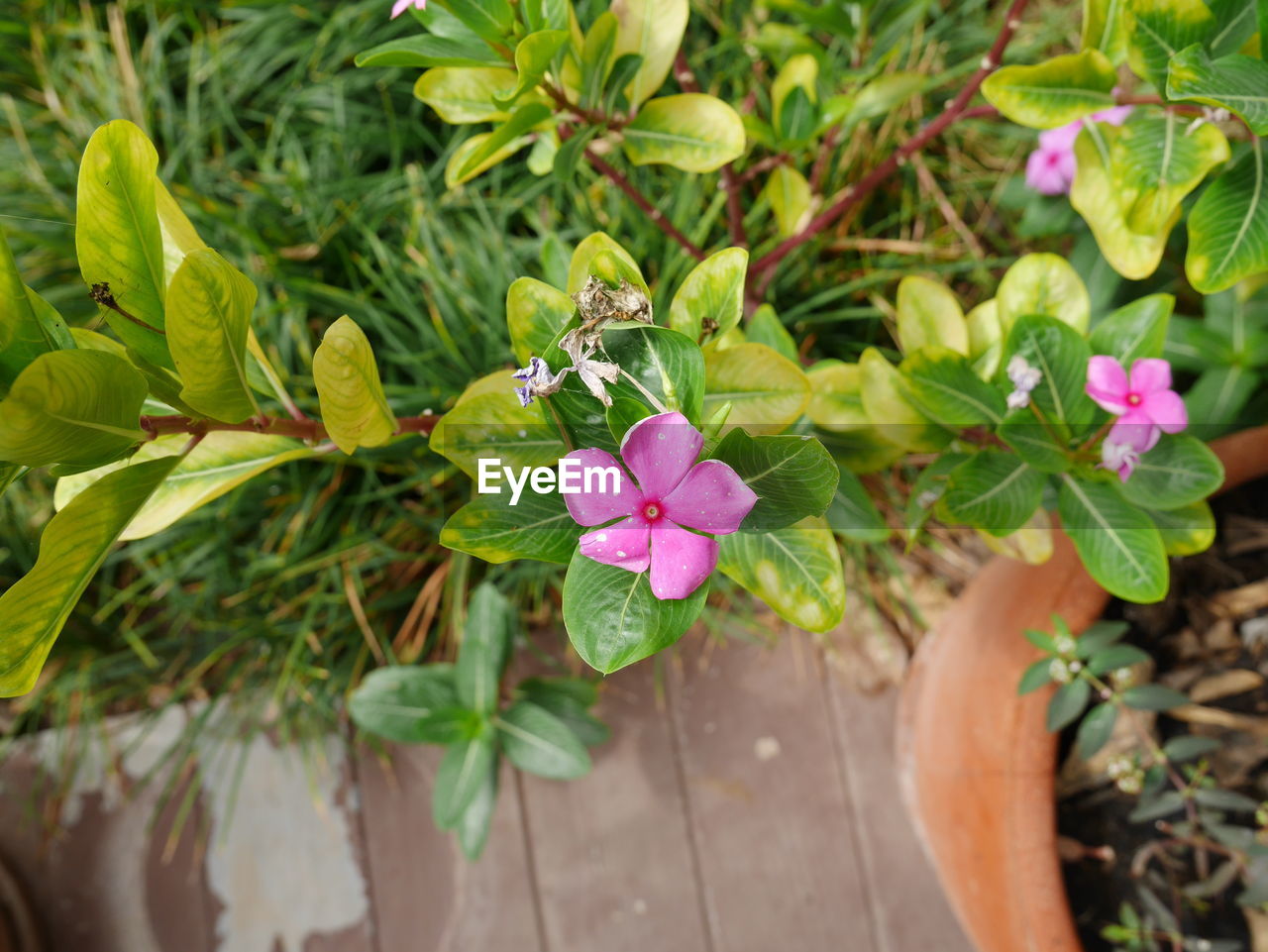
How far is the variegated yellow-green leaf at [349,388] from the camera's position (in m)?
0.52

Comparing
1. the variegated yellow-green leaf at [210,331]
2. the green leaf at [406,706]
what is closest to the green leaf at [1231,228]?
the variegated yellow-green leaf at [210,331]

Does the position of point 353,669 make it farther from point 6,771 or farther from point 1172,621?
point 1172,621

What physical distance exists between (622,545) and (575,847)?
1.22 m

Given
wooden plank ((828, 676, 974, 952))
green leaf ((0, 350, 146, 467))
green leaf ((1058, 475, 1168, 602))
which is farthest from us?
wooden plank ((828, 676, 974, 952))

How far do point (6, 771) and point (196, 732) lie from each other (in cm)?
44

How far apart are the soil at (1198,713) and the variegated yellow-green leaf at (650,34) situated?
2.86 feet

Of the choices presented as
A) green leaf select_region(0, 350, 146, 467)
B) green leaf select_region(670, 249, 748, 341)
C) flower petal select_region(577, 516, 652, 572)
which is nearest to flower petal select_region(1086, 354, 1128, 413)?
green leaf select_region(670, 249, 748, 341)

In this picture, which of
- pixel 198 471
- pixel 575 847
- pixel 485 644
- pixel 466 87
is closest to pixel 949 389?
pixel 466 87

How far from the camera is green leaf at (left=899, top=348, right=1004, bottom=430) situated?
76 centimetres

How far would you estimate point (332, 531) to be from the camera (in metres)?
1.47

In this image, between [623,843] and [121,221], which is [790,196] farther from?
[623,843]

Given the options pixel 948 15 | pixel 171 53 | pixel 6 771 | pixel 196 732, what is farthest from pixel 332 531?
pixel 948 15

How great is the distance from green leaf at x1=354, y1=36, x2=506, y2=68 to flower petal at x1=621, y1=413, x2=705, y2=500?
40 cm

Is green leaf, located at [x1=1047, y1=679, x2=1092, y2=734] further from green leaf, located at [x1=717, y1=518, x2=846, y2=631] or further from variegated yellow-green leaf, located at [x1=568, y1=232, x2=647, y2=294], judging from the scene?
variegated yellow-green leaf, located at [x1=568, y1=232, x2=647, y2=294]
